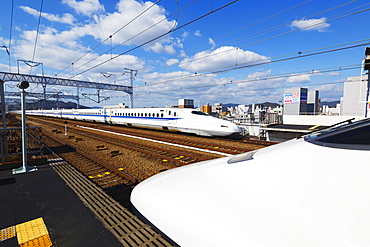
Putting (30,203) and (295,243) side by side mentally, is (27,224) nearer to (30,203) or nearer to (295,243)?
(30,203)

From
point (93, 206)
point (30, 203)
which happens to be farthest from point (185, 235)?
point (30, 203)

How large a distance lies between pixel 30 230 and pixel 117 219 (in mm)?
1087

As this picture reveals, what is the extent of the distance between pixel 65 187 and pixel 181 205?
11.0 ft

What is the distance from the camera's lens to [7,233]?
8.01 ft

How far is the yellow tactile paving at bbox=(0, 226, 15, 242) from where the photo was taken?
2361 mm

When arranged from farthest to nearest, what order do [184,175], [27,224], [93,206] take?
1. [93,206]
2. [27,224]
3. [184,175]

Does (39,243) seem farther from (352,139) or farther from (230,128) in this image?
(230,128)

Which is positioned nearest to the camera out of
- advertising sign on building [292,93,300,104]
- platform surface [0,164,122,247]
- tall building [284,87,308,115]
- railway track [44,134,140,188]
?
platform surface [0,164,122,247]

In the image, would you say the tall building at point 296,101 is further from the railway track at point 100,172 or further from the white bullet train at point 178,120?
the railway track at point 100,172

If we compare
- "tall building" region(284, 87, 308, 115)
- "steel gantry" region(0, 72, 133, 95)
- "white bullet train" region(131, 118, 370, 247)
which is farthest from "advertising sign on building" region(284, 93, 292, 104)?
"white bullet train" region(131, 118, 370, 247)

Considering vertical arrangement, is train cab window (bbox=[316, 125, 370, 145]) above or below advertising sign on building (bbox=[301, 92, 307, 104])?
below

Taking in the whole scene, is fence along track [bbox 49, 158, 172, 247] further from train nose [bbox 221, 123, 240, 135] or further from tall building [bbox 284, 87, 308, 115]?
tall building [bbox 284, 87, 308, 115]

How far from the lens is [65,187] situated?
13.0 feet

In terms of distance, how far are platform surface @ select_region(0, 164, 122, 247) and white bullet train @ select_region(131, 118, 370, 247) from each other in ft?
3.40
